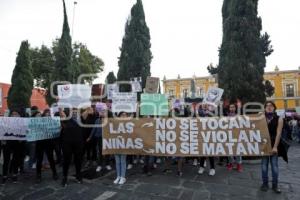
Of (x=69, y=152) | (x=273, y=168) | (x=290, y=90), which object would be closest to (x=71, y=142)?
(x=69, y=152)

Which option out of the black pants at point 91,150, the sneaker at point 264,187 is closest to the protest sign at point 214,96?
the sneaker at point 264,187

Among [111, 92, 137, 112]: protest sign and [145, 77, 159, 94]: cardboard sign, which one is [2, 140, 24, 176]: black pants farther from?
[145, 77, 159, 94]: cardboard sign

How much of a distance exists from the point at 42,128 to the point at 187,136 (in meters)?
3.34

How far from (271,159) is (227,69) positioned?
6626 mm

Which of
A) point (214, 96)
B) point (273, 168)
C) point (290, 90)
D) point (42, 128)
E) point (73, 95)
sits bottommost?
point (273, 168)

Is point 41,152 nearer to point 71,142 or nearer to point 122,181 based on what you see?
point 71,142

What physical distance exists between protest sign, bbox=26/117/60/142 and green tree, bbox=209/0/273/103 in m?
7.31

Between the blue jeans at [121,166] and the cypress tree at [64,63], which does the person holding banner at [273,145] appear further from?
the cypress tree at [64,63]

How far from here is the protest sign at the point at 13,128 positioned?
19.6 feet

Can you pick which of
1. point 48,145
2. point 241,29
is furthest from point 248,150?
point 241,29

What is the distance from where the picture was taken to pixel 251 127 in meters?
5.75

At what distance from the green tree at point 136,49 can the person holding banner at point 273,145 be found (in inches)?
500

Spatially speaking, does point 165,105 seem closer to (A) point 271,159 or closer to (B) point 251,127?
(B) point 251,127

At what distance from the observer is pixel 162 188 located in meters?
5.43
